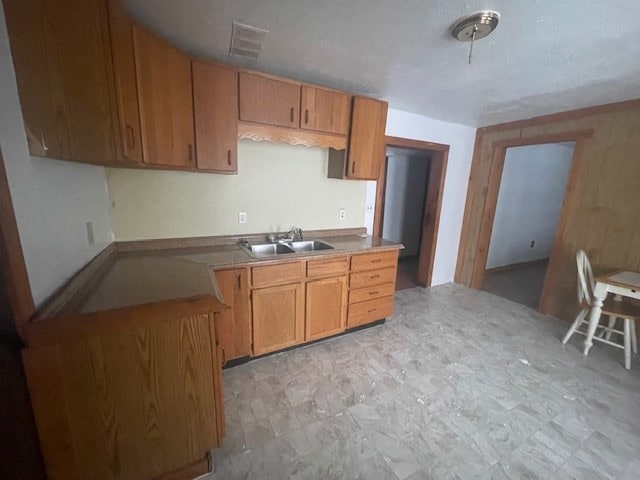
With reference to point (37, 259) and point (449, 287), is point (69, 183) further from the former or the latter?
point (449, 287)

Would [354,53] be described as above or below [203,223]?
above

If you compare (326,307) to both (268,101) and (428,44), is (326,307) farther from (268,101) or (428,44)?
(428,44)

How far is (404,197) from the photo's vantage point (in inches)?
194

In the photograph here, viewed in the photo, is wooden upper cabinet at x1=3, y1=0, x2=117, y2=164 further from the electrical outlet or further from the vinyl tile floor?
the vinyl tile floor

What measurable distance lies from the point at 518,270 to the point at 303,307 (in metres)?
4.50

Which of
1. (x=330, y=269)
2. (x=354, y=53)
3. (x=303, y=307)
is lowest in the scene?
(x=303, y=307)

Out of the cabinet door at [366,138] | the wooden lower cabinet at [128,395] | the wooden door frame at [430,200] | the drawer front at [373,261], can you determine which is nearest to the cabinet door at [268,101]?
the cabinet door at [366,138]

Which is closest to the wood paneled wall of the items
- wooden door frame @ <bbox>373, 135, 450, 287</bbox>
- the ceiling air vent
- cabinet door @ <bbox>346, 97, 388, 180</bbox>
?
wooden door frame @ <bbox>373, 135, 450, 287</bbox>

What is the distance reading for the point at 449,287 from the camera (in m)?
3.87

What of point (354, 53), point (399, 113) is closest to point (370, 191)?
point (399, 113)

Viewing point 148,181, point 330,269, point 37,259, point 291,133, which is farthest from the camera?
point 330,269

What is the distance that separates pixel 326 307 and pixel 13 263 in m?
1.90

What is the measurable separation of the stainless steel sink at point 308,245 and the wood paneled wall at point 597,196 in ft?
9.01

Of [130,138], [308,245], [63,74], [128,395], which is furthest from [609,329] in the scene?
[63,74]
